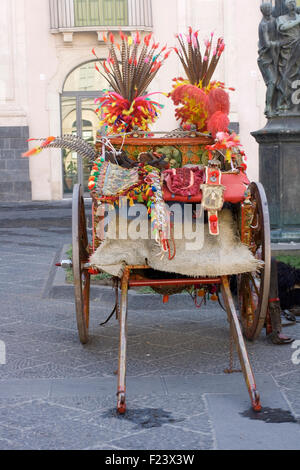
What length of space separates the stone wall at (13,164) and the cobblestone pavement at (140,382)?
11.2 metres

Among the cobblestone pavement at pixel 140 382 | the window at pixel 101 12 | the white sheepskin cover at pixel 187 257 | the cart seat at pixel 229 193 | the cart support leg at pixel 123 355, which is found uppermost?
the window at pixel 101 12

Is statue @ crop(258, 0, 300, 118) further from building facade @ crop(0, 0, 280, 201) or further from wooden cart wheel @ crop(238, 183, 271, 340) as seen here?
building facade @ crop(0, 0, 280, 201)

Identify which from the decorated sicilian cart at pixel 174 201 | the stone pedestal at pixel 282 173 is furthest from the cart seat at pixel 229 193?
the stone pedestal at pixel 282 173

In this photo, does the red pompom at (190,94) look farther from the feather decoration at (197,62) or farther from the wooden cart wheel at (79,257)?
the wooden cart wheel at (79,257)

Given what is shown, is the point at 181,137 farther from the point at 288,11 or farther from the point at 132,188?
the point at 288,11

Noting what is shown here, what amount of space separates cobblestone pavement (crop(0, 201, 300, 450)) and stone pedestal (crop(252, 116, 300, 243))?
2370 millimetres

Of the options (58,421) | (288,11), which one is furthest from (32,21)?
(58,421)

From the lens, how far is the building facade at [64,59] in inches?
695

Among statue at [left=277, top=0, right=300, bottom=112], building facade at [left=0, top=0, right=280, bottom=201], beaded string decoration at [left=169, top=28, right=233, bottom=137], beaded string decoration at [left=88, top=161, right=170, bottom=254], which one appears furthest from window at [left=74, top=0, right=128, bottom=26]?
beaded string decoration at [left=88, top=161, right=170, bottom=254]

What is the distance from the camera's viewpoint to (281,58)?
832 centimetres

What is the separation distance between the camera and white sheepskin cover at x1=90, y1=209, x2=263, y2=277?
423cm

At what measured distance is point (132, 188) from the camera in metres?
4.41

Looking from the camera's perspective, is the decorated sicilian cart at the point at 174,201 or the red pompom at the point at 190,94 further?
the red pompom at the point at 190,94
